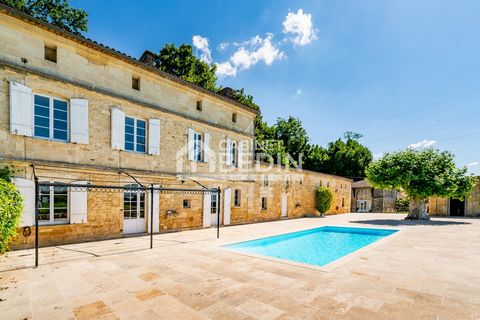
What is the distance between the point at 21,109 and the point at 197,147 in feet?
21.6

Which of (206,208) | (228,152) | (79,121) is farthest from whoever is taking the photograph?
(228,152)

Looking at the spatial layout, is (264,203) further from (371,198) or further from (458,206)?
(371,198)

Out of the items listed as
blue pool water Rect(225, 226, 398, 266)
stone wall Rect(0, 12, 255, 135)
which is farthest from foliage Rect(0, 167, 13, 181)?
blue pool water Rect(225, 226, 398, 266)

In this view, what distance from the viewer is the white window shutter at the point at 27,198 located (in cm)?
676

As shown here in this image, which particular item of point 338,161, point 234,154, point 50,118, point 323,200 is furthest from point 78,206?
point 338,161

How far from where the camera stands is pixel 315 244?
1013cm

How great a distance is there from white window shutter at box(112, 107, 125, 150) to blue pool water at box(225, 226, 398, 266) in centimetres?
539

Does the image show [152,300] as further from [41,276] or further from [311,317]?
[41,276]

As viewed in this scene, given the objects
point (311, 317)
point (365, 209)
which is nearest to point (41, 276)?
point (311, 317)

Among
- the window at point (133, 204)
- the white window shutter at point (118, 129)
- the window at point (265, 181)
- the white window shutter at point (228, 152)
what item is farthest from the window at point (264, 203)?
the white window shutter at point (118, 129)

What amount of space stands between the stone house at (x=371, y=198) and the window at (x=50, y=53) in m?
32.4

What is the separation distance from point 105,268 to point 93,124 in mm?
5240

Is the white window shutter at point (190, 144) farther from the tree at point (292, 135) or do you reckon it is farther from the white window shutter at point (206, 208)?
the tree at point (292, 135)

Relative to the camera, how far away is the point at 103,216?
850cm
